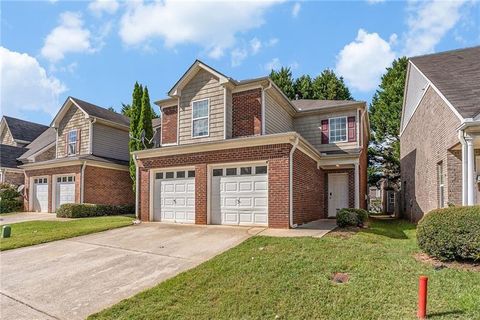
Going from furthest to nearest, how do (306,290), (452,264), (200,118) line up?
(200,118)
(452,264)
(306,290)

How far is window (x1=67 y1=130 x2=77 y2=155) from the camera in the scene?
2216 centimetres

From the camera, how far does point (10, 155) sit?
86.7ft

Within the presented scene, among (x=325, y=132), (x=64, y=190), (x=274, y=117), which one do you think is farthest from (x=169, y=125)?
(x=64, y=190)

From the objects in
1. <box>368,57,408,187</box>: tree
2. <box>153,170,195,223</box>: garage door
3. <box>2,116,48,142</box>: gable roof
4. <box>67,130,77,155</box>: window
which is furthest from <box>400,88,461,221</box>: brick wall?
<box>2,116,48,142</box>: gable roof

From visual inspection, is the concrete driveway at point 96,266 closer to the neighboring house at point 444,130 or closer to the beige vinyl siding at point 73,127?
the neighboring house at point 444,130

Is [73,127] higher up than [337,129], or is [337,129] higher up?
[73,127]

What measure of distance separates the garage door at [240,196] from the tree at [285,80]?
83.8 ft

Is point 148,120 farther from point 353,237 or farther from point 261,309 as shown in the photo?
point 261,309

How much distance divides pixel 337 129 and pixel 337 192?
3.48 meters

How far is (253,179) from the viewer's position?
11.5m

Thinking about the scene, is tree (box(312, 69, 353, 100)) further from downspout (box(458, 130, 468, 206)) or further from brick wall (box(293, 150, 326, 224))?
downspout (box(458, 130, 468, 206))

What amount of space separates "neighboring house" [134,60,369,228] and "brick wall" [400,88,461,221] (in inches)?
109

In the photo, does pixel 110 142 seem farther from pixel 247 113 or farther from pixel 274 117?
pixel 274 117

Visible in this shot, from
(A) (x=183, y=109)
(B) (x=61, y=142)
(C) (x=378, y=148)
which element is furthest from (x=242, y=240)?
(C) (x=378, y=148)
